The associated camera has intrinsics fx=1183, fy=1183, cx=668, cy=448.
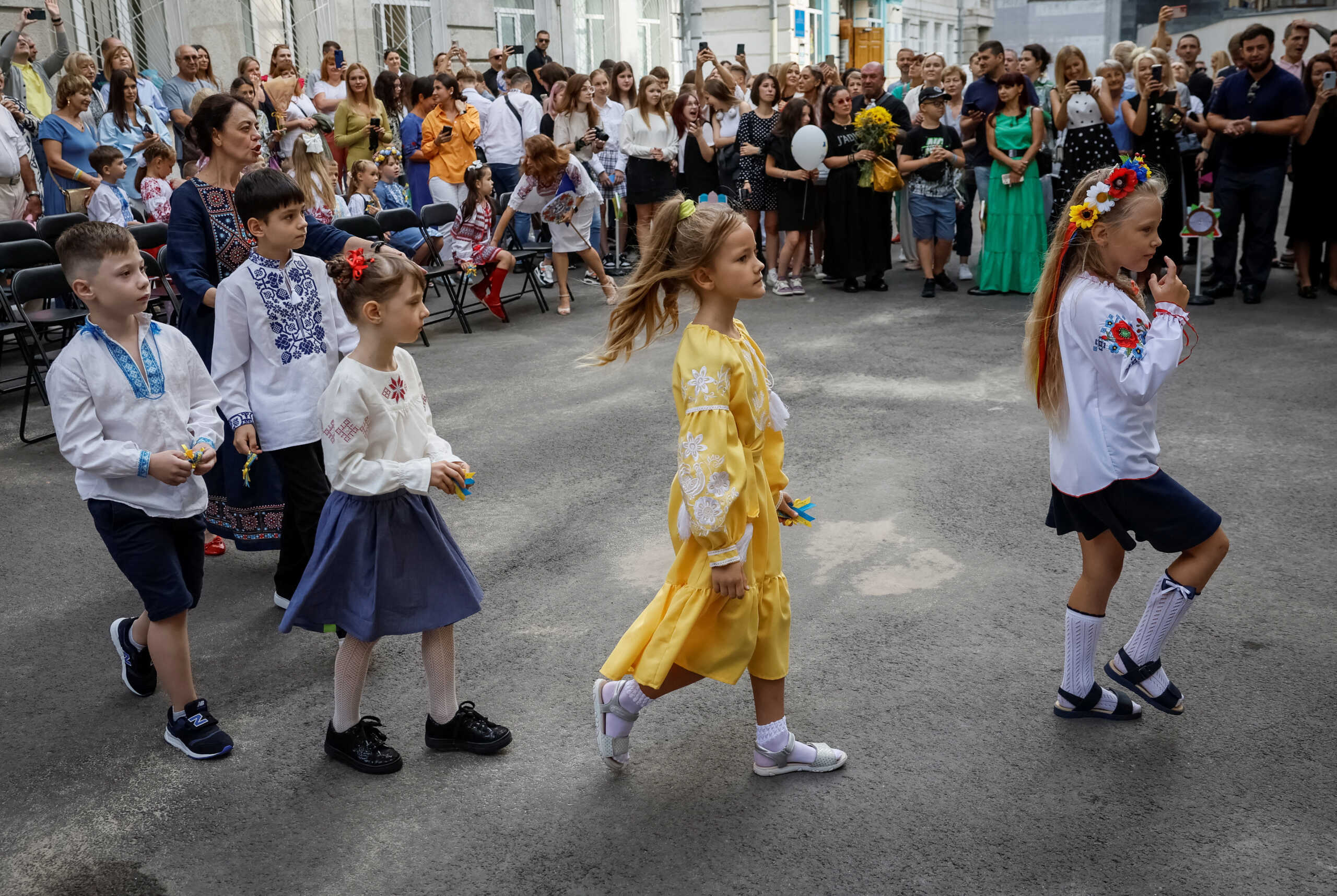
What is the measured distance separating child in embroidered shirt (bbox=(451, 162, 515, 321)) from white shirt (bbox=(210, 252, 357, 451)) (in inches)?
233

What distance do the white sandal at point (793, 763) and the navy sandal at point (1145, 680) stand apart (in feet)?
2.95

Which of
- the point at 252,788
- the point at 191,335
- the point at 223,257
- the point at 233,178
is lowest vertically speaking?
the point at 252,788

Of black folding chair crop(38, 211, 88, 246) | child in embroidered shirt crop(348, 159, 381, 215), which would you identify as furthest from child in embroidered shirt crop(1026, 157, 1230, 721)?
child in embroidered shirt crop(348, 159, 381, 215)

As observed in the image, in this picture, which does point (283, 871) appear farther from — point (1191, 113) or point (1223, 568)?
point (1191, 113)

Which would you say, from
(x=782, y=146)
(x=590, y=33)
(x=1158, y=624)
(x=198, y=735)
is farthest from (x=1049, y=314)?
(x=590, y=33)

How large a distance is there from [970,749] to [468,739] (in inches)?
57.0

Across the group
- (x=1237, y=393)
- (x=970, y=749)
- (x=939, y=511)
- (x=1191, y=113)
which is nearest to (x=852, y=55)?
(x=1191, y=113)

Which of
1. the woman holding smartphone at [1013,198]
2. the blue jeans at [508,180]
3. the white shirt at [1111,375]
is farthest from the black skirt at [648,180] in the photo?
the white shirt at [1111,375]

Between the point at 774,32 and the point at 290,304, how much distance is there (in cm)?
2449

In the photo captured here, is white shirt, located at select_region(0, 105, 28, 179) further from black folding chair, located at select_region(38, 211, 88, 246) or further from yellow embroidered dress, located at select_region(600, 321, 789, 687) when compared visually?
yellow embroidered dress, located at select_region(600, 321, 789, 687)

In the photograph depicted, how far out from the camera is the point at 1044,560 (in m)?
4.72

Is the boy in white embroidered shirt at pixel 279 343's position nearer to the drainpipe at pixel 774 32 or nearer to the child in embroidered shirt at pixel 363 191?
the child in embroidered shirt at pixel 363 191

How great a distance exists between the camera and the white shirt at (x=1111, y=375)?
3.16 m

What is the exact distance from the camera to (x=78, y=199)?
32.3 ft
